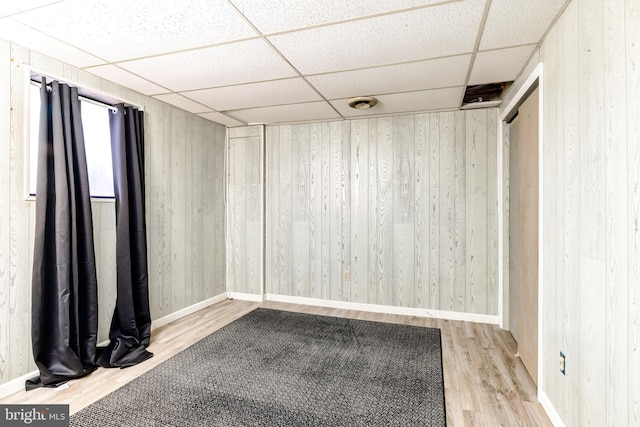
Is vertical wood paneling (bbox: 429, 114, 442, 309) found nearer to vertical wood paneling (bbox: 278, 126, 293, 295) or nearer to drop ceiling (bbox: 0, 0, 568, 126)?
drop ceiling (bbox: 0, 0, 568, 126)

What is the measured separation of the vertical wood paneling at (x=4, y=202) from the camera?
2.08 m

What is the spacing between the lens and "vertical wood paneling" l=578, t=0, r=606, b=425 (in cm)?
136

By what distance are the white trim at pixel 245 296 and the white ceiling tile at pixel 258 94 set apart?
243 centimetres

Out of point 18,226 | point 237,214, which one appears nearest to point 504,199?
point 237,214

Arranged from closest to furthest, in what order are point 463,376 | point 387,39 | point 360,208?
point 387,39 < point 463,376 < point 360,208

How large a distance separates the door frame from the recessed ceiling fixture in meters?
1.22

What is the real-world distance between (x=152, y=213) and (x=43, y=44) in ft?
5.19

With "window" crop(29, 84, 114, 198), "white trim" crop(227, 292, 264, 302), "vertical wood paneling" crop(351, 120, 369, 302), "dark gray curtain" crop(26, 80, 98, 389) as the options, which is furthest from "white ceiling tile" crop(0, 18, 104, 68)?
"white trim" crop(227, 292, 264, 302)

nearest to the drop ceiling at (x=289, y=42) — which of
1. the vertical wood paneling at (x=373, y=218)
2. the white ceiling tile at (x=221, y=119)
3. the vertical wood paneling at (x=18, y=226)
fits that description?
the vertical wood paneling at (x=18, y=226)

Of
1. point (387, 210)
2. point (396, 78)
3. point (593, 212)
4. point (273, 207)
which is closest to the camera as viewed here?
point (593, 212)

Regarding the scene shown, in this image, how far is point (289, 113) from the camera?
371cm

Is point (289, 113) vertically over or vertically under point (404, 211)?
over

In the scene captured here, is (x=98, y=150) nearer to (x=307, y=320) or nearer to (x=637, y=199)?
(x=307, y=320)

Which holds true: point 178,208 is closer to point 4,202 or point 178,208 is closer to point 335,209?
point 4,202
